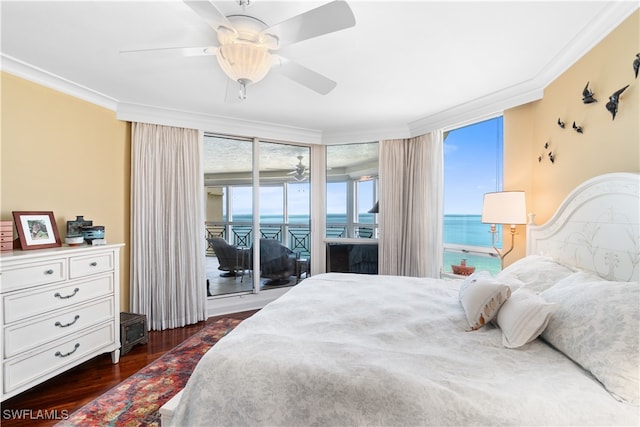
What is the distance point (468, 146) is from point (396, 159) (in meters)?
0.90

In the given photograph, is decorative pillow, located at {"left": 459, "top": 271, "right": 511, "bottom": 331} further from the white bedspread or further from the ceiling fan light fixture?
the ceiling fan light fixture

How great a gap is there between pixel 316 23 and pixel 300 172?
10.1 ft

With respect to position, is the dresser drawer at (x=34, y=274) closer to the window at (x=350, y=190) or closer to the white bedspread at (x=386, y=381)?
the white bedspread at (x=386, y=381)

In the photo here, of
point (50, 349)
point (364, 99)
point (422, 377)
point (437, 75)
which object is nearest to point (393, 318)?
point (422, 377)

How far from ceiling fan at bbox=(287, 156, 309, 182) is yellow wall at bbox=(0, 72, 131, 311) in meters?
2.08

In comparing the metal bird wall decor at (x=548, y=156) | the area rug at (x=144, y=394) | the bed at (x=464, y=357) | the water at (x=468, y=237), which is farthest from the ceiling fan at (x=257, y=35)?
the water at (x=468, y=237)

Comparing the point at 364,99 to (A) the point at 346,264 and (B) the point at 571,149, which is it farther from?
(A) the point at 346,264

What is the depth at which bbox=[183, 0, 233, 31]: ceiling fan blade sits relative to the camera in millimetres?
1244

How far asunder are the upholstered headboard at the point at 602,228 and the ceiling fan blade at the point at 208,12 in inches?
85.0

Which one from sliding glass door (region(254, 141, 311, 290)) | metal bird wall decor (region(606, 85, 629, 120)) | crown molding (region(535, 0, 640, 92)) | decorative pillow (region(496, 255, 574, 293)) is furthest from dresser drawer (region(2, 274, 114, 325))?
crown molding (region(535, 0, 640, 92))

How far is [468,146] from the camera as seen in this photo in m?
3.47

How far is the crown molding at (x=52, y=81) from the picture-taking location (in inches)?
87.2

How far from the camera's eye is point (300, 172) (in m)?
4.40

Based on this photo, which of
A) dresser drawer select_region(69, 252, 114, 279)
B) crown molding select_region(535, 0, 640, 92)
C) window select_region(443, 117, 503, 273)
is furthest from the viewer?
window select_region(443, 117, 503, 273)
